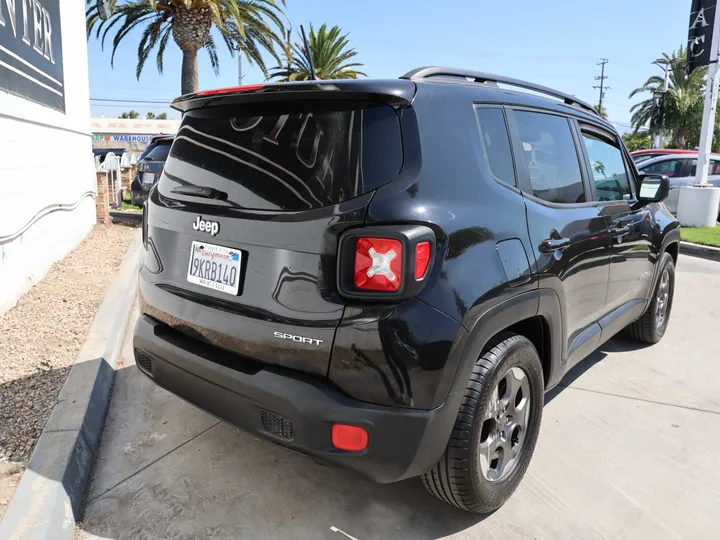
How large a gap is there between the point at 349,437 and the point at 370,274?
0.61 metres

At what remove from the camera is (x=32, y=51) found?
20.4 feet

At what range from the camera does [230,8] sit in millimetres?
15023

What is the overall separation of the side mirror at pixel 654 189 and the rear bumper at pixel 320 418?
9.08ft

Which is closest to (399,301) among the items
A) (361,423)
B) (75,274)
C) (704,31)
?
(361,423)

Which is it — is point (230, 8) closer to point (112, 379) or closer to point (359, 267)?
point (112, 379)

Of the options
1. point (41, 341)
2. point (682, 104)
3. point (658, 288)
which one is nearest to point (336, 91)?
point (41, 341)

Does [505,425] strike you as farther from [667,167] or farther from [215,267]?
[667,167]

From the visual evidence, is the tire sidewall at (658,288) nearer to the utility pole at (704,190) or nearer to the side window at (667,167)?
the utility pole at (704,190)

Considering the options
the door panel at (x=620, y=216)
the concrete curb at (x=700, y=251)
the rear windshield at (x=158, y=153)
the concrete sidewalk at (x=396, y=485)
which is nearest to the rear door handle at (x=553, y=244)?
the door panel at (x=620, y=216)

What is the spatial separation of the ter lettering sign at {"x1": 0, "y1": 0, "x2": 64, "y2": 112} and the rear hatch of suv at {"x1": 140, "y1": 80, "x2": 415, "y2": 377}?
3707 millimetres

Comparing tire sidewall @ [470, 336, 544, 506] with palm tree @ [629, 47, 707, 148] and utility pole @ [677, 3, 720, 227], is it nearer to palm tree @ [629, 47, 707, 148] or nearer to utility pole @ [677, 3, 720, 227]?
utility pole @ [677, 3, 720, 227]

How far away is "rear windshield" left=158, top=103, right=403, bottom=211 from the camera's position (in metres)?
2.22

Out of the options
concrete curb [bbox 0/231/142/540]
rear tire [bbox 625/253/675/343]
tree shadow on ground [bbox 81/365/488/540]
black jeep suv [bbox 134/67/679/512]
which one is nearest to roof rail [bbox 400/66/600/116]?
black jeep suv [bbox 134/67/679/512]

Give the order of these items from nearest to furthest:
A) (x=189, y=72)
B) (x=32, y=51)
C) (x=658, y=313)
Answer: (x=658, y=313)
(x=32, y=51)
(x=189, y=72)
